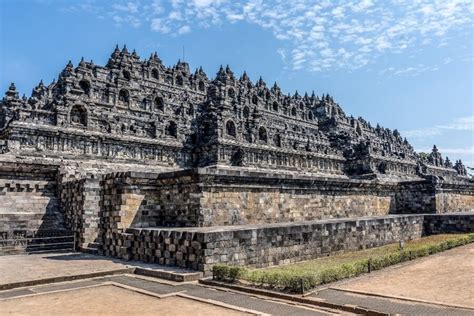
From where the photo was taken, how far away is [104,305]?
7.90 meters

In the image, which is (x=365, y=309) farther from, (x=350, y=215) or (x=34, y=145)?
(x=34, y=145)

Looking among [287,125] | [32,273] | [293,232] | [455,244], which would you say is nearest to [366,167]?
[287,125]

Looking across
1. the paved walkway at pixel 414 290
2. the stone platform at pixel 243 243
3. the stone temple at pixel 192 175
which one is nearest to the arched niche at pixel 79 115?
the stone temple at pixel 192 175

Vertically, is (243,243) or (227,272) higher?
(243,243)

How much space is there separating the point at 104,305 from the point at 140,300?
741 mm

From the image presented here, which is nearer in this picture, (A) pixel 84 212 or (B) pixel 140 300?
(B) pixel 140 300

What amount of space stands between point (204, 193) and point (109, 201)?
11.9 feet

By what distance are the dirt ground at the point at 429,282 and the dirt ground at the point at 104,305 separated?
11.5ft

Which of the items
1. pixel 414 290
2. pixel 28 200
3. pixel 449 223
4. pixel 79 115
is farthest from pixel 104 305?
pixel 79 115

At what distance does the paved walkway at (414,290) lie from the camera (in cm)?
712

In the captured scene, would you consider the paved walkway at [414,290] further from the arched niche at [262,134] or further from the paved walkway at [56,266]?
the arched niche at [262,134]

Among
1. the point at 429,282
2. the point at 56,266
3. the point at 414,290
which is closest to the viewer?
the point at 414,290

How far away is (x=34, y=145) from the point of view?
94.7ft

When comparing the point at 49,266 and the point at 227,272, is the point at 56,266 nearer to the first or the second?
the point at 49,266
